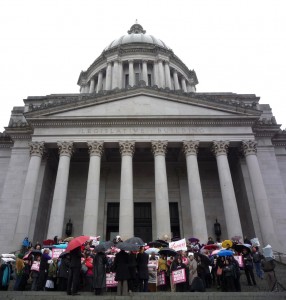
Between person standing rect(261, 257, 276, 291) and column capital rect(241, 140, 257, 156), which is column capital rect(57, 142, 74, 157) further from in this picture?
person standing rect(261, 257, 276, 291)

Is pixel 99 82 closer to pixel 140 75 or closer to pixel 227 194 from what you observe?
pixel 140 75

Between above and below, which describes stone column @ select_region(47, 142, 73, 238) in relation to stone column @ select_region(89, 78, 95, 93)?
below

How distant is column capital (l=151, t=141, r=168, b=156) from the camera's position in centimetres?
2436

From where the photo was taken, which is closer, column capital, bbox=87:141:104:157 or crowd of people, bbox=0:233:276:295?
crowd of people, bbox=0:233:276:295

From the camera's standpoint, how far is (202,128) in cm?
2555

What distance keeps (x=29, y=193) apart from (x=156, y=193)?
9413 mm

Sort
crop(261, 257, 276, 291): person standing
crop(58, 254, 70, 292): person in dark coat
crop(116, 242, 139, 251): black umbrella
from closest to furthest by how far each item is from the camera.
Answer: crop(116, 242, 139, 251): black umbrella, crop(58, 254, 70, 292): person in dark coat, crop(261, 257, 276, 291): person standing

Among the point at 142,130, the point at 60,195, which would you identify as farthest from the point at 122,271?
the point at 142,130

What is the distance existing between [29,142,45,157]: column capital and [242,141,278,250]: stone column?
644 inches

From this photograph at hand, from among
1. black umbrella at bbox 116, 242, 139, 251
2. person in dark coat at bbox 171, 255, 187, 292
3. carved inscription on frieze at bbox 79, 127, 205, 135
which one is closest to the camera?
black umbrella at bbox 116, 242, 139, 251

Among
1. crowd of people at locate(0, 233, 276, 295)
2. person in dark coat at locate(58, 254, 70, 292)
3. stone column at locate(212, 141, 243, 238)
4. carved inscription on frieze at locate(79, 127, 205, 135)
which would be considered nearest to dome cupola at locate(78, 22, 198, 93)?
carved inscription on frieze at locate(79, 127, 205, 135)

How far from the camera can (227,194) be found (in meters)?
22.3

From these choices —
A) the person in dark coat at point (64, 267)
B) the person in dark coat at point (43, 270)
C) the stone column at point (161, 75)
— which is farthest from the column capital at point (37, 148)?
the stone column at point (161, 75)

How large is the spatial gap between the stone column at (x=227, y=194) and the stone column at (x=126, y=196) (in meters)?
6.80
